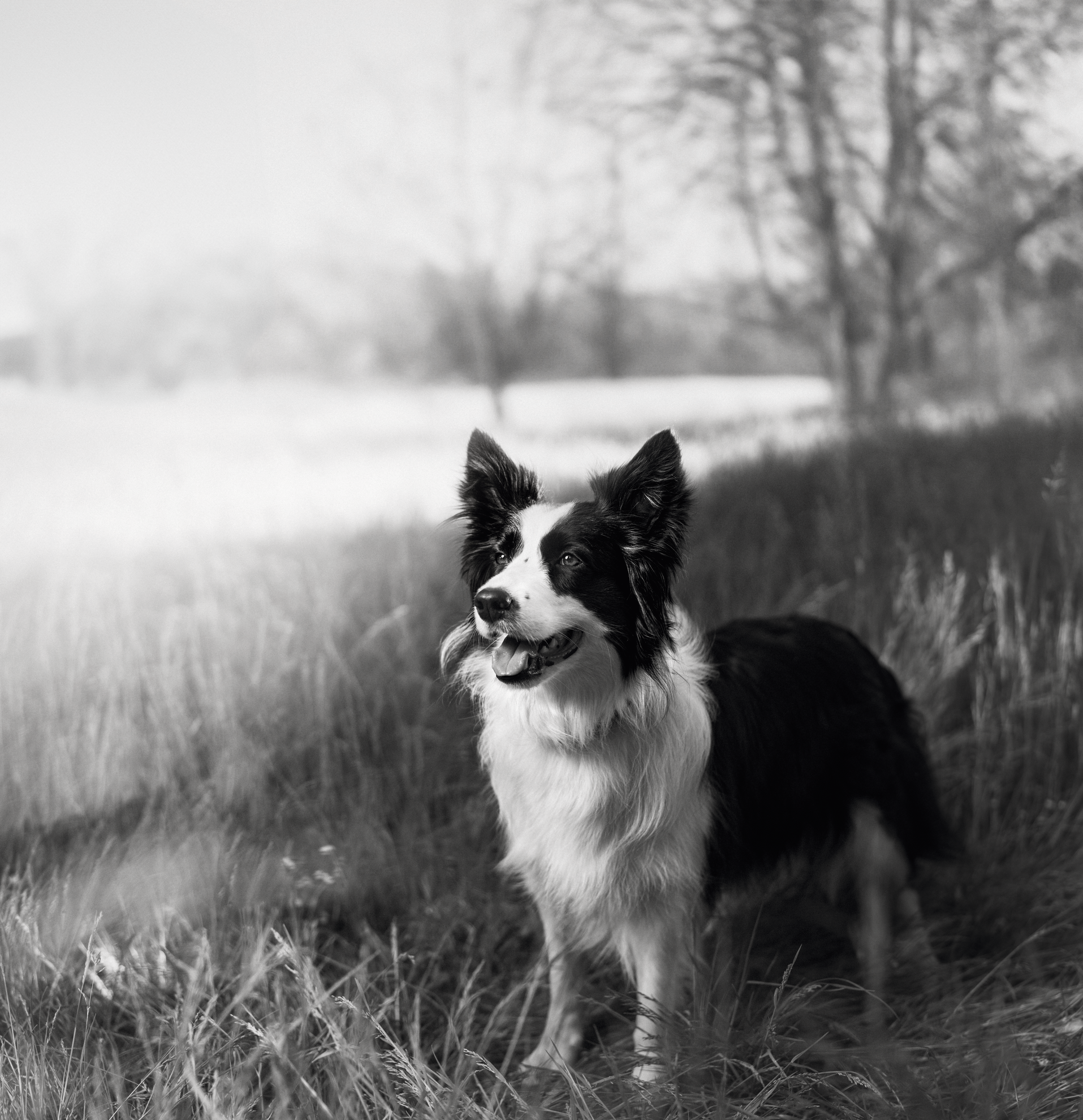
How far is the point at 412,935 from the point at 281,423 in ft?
15.3

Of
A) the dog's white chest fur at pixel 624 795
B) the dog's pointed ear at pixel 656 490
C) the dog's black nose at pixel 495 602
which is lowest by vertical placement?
the dog's white chest fur at pixel 624 795

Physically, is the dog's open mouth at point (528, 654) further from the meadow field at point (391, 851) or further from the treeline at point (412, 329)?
the treeline at point (412, 329)

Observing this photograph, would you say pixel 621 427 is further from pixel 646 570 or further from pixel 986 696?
pixel 646 570

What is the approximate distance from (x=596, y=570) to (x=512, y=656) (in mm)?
244

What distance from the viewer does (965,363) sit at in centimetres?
1017

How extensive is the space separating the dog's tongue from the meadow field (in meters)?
0.58

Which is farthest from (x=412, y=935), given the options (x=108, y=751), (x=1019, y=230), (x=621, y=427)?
(x=1019, y=230)

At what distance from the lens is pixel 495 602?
179cm

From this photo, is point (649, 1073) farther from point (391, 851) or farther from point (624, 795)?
point (391, 851)

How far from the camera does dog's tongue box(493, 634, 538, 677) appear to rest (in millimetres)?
1863

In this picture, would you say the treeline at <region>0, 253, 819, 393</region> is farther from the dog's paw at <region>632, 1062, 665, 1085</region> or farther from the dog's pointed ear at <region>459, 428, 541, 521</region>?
the dog's paw at <region>632, 1062, 665, 1085</region>

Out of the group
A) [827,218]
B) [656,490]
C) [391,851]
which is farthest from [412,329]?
[656,490]

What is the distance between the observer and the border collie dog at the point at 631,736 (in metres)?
1.93

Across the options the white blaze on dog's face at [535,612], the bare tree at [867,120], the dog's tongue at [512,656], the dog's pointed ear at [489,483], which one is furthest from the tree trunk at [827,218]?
the dog's tongue at [512,656]
